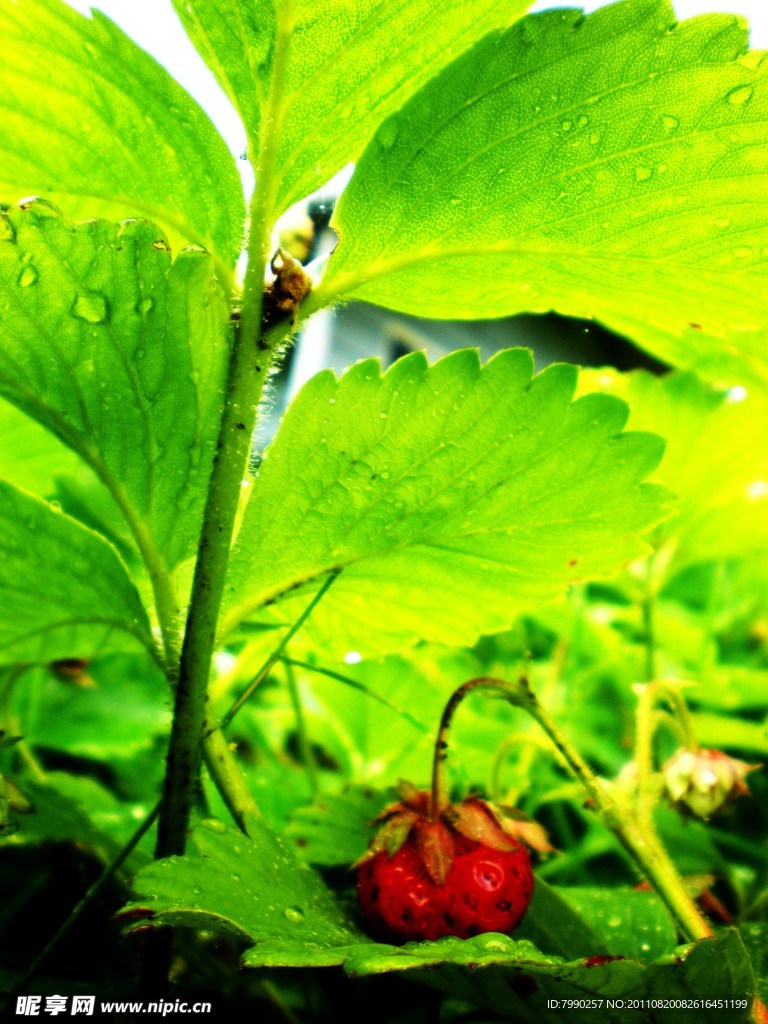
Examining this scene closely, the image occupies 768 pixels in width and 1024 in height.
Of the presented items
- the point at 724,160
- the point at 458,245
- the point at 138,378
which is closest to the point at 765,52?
the point at 724,160

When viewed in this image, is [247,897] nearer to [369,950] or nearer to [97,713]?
[369,950]

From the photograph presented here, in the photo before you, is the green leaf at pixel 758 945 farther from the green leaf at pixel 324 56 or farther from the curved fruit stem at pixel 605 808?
the green leaf at pixel 324 56

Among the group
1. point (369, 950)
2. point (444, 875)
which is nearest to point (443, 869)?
point (444, 875)

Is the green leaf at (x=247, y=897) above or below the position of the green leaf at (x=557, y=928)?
above

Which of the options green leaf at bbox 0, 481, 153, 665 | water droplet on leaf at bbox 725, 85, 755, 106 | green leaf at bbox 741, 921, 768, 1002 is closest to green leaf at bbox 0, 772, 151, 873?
→ green leaf at bbox 0, 481, 153, 665

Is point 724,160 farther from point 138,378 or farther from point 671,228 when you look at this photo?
point 138,378

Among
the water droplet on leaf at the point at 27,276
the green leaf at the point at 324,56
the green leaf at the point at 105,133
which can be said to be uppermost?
the green leaf at the point at 324,56

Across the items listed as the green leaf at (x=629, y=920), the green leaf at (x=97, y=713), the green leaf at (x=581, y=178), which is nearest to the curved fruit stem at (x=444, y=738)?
the green leaf at (x=629, y=920)

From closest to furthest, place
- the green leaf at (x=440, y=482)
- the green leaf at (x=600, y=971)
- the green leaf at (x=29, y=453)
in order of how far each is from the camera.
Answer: the green leaf at (x=600, y=971) → the green leaf at (x=440, y=482) → the green leaf at (x=29, y=453)
